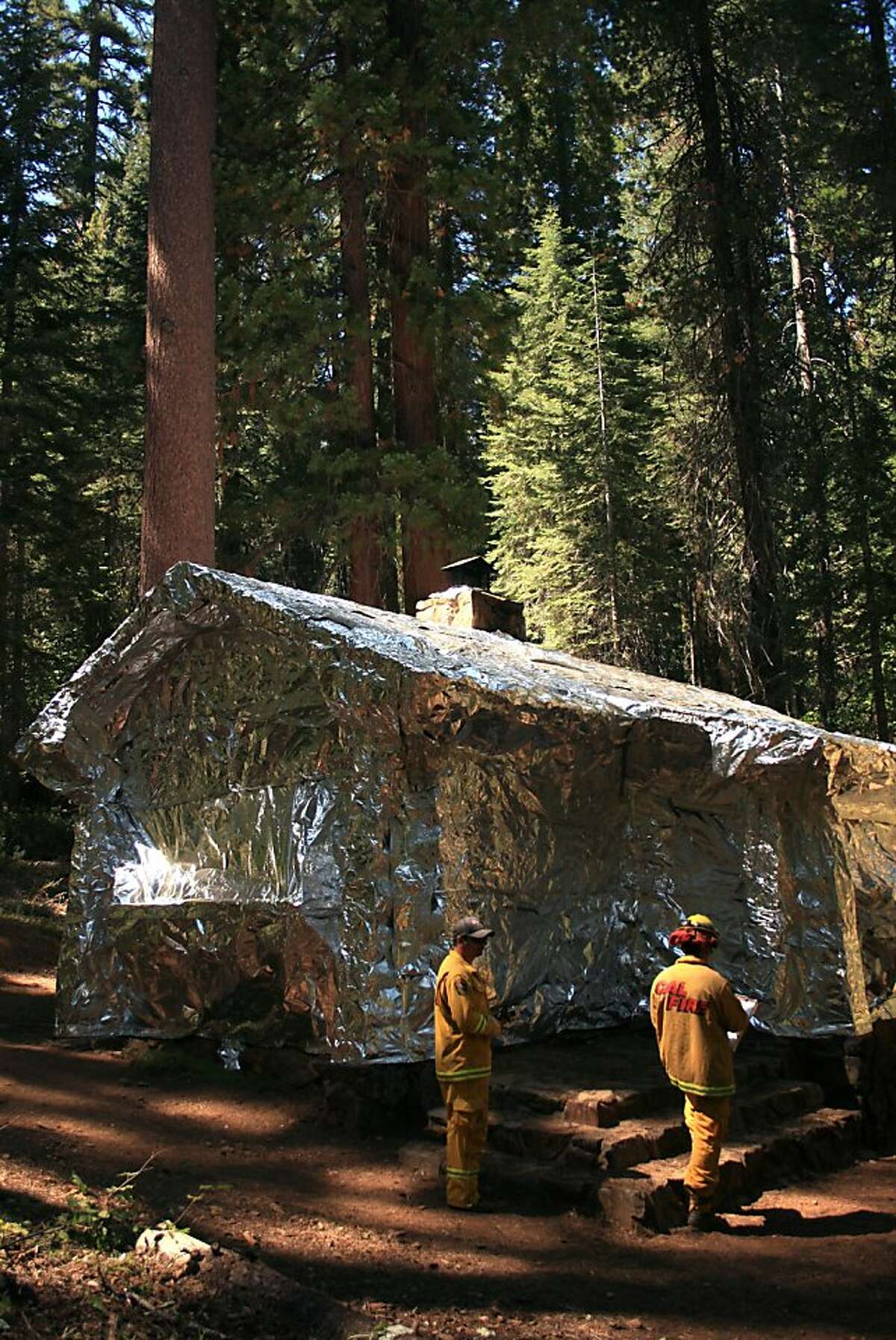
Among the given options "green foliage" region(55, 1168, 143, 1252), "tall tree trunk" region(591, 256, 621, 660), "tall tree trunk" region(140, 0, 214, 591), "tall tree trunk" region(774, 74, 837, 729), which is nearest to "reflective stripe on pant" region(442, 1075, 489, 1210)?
"green foliage" region(55, 1168, 143, 1252)

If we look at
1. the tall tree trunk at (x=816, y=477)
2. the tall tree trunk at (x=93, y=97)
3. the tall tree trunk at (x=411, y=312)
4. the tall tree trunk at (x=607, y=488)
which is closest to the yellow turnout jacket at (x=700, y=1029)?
the tall tree trunk at (x=411, y=312)

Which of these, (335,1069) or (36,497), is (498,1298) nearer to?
(335,1069)

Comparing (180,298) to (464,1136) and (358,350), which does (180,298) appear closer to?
(358,350)

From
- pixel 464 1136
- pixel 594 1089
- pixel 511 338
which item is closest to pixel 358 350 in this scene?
pixel 511 338

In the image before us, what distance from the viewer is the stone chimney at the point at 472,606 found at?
11430 mm

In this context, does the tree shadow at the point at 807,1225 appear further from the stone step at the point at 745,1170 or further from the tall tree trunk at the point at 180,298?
the tall tree trunk at the point at 180,298

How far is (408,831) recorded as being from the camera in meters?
7.84

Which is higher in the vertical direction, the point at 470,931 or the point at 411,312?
the point at 411,312

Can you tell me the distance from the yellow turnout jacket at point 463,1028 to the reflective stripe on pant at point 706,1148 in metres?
1.18

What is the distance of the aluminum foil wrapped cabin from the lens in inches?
309

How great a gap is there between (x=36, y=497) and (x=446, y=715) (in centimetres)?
1390

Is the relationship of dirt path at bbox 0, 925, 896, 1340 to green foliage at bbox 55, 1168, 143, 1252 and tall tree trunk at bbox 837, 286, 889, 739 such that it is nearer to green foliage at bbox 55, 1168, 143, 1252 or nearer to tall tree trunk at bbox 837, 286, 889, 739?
green foliage at bbox 55, 1168, 143, 1252

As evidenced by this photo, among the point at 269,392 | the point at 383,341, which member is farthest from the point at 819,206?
the point at 269,392

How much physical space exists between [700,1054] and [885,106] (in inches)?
565
